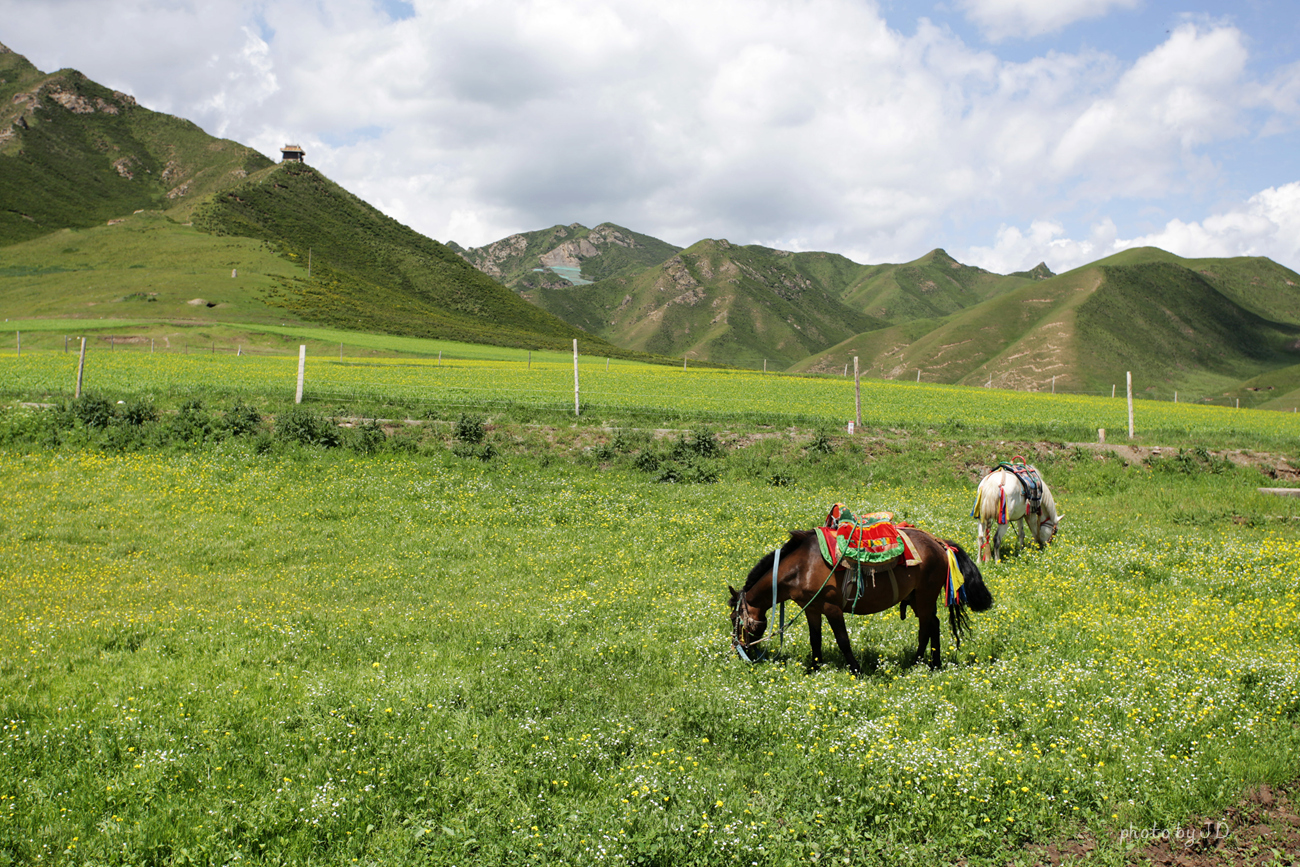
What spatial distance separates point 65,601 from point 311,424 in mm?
11134

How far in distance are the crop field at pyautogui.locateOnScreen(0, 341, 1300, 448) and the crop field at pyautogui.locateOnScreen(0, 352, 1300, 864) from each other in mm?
11522

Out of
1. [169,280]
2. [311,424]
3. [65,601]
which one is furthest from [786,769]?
[169,280]

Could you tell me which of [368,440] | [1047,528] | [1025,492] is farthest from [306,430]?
[1047,528]

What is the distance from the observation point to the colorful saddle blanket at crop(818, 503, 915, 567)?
7.77 metres

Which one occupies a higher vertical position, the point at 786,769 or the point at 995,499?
the point at 995,499

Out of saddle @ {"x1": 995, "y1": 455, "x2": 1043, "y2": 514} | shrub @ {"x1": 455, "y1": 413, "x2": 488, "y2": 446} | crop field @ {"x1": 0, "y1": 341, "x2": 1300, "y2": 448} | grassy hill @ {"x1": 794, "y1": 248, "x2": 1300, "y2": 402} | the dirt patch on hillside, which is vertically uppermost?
grassy hill @ {"x1": 794, "y1": 248, "x2": 1300, "y2": 402}

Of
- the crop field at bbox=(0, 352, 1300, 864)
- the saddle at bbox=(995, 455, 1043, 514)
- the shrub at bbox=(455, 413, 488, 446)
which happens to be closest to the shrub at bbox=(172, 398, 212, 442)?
the crop field at bbox=(0, 352, 1300, 864)

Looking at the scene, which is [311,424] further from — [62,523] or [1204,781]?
[1204,781]

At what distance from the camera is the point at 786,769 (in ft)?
19.8

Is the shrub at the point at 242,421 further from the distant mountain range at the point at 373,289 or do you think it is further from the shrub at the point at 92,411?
the distant mountain range at the point at 373,289

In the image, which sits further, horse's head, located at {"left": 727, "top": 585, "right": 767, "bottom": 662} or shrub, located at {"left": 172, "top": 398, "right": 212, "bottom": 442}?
shrub, located at {"left": 172, "top": 398, "right": 212, "bottom": 442}

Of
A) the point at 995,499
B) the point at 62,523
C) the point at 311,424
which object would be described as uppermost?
the point at 311,424

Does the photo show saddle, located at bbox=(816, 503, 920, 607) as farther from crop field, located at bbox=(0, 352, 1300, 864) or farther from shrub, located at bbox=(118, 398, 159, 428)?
shrub, located at bbox=(118, 398, 159, 428)

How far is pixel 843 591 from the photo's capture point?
7871 millimetres
